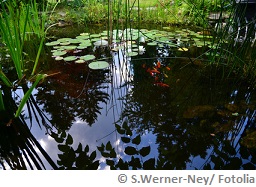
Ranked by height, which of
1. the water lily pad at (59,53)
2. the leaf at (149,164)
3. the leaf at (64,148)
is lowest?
the leaf at (149,164)

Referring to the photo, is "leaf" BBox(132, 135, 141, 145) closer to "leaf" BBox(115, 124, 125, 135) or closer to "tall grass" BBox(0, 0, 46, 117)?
"leaf" BBox(115, 124, 125, 135)

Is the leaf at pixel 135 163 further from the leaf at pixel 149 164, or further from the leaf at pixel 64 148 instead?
the leaf at pixel 64 148

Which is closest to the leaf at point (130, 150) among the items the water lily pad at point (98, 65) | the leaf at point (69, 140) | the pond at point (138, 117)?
the pond at point (138, 117)

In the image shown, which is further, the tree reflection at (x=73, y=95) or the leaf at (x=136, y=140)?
the tree reflection at (x=73, y=95)

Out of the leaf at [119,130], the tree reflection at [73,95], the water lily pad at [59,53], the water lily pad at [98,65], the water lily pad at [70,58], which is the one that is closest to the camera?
the leaf at [119,130]

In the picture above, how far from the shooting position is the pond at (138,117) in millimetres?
917

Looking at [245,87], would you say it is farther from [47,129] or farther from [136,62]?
[47,129]

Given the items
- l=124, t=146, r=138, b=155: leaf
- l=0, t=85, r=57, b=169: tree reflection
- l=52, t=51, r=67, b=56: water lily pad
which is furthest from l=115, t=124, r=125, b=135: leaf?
l=52, t=51, r=67, b=56: water lily pad

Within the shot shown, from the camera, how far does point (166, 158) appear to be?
91 centimetres

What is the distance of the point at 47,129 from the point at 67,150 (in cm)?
21

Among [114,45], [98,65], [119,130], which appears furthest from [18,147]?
[114,45]

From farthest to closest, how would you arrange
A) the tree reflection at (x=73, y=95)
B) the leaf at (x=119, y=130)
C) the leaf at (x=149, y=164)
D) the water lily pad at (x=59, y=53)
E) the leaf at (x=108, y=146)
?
the water lily pad at (x=59, y=53)
the tree reflection at (x=73, y=95)
the leaf at (x=119, y=130)
the leaf at (x=108, y=146)
the leaf at (x=149, y=164)

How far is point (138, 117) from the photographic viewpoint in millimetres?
1177

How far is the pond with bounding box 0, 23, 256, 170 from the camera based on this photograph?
3.01 ft
